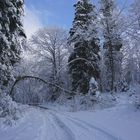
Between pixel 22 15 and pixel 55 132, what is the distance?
28.7 feet

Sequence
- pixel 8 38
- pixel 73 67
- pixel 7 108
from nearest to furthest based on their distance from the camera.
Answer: pixel 7 108 → pixel 8 38 → pixel 73 67

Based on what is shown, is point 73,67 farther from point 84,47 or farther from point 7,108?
point 7,108

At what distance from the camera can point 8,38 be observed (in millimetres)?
15070

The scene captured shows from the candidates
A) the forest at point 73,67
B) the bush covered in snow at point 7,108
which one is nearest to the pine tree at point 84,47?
the forest at point 73,67

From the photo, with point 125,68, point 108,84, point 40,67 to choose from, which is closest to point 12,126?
Answer: point 40,67

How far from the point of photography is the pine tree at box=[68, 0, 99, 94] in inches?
1247

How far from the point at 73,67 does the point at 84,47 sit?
99.3 inches

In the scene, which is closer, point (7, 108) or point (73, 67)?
point (7, 108)

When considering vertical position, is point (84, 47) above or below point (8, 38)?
above

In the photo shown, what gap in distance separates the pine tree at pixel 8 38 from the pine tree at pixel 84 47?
15546mm

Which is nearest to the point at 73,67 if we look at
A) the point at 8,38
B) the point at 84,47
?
the point at 84,47

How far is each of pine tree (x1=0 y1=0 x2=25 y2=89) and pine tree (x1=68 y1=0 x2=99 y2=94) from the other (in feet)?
51.0

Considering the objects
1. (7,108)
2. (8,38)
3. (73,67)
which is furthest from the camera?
(73,67)

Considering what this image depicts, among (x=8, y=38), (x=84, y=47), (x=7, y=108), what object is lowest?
(x=7, y=108)
